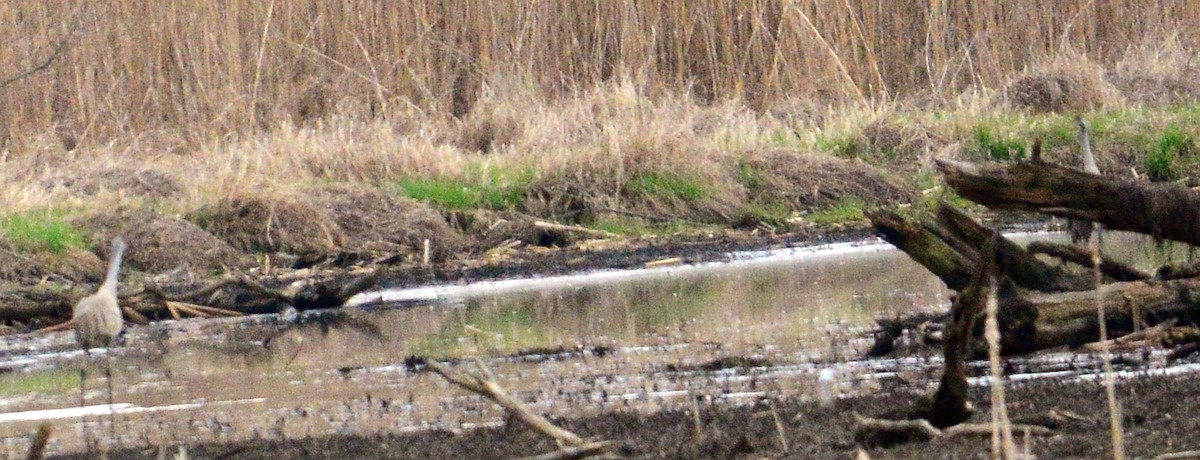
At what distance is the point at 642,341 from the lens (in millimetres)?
6770

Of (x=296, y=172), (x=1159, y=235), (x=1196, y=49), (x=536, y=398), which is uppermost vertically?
(x=1196, y=49)

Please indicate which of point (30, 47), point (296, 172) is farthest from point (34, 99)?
point (296, 172)

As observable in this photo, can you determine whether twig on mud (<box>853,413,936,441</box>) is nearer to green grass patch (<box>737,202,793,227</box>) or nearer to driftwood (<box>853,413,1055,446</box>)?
driftwood (<box>853,413,1055,446</box>)

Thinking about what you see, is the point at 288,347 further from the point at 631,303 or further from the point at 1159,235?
the point at 1159,235

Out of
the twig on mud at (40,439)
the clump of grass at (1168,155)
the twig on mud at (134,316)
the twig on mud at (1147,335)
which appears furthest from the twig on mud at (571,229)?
the twig on mud at (40,439)

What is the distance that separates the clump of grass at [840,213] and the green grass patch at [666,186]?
2.46ft

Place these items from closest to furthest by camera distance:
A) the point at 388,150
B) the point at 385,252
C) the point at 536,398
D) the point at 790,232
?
the point at 536,398 → the point at 385,252 → the point at 790,232 → the point at 388,150

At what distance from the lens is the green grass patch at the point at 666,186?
1102cm

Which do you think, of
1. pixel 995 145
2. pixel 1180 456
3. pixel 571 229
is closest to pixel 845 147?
pixel 995 145

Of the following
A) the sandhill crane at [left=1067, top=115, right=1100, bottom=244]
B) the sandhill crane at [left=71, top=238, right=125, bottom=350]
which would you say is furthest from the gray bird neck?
the sandhill crane at [left=1067, top=115, right=1100, bottom=244]

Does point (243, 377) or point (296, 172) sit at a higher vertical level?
point (296, 172)

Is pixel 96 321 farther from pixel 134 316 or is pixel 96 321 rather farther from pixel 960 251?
pixel 960 251

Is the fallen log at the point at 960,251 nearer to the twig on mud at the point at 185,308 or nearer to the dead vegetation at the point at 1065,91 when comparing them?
the twig on mud at the point at 185,308

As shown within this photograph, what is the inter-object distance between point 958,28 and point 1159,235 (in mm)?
10240
